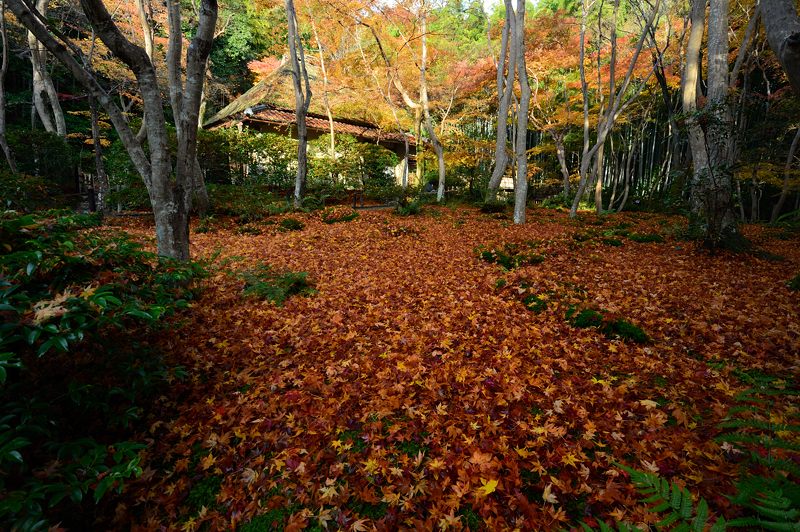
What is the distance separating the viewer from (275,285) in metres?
5.59

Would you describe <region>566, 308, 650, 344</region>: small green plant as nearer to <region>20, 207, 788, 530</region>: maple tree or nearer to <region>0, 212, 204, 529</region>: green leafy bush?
<region>20, 207, 788, 530</region>: maple tree

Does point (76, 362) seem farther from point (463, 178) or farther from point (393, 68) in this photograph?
point (463, 178)

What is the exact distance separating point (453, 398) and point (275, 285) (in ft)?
12.0

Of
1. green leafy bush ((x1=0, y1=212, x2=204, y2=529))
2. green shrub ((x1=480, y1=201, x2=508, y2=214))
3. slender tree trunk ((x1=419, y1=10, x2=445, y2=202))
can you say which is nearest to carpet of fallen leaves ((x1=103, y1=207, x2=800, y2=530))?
green leafy bush ((x1=0, y1=212, x2=204, y2=529))

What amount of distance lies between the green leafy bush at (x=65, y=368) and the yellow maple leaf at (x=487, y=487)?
6.51 ft

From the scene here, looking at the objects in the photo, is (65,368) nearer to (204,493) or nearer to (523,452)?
(204,493)

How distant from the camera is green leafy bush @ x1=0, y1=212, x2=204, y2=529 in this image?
1.61 m

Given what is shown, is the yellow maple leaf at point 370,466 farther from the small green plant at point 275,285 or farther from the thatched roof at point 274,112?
the thatched roof at point 274,112

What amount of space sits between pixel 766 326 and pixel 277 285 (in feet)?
A: 21.1

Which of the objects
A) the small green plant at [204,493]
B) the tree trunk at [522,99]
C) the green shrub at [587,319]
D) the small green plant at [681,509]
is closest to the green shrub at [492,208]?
the tree trunk at [522,99]

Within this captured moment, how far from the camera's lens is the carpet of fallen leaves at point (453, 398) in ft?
7.24

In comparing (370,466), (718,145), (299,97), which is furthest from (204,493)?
(299,97)

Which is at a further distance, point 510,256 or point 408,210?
point 408,210

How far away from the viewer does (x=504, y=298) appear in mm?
5270
